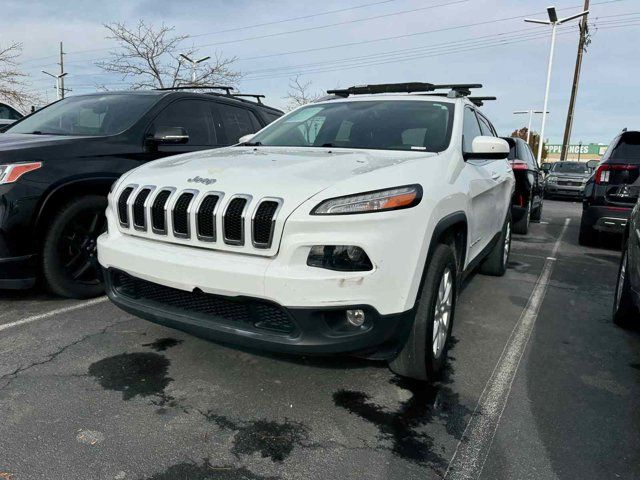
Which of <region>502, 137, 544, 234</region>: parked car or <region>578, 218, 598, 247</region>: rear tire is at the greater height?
<region>502, 137, 544, 234</region>: parked car

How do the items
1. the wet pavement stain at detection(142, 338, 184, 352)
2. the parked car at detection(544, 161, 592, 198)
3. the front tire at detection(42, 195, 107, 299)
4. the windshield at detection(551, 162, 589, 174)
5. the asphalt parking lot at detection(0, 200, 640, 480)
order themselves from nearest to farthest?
the asphalt parking lot at detection(0, 200, 640, 480), the wet pavement stain at detection(142, 338, 184, 352), the front tire at detection(42, 195, 107, 299), the parked car at detection(544, 161, 592, 198), the windshield at detection(551, 162, 589, 174)

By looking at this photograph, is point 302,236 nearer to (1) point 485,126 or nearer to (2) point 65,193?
(2) point 65,193

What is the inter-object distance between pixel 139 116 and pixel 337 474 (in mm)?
3768

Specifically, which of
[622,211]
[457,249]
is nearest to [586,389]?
[457,249]

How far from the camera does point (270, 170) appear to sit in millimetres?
2654

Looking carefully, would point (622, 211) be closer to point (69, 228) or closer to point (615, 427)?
point (615, 427)

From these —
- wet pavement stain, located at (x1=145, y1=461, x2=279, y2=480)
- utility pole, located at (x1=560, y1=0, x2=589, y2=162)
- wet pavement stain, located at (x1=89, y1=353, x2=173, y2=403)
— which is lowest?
wet pavement stain, located at (x1=145, y1=461, x2=279, y2=480)

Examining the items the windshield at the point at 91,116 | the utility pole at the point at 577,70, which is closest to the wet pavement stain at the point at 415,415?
the windshield at the point at 91,116

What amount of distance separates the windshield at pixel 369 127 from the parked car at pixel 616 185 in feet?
13.3

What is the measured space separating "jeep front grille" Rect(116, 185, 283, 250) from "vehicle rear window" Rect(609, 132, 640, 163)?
5918 mm

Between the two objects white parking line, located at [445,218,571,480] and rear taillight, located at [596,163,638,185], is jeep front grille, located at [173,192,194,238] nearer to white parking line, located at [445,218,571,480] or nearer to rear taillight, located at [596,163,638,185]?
white parking line, located at [445,218,571,480]

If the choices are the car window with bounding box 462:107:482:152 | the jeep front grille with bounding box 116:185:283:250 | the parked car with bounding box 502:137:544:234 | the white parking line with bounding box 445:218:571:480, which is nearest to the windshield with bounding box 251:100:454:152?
the car window with bounding box 462:107:482:152

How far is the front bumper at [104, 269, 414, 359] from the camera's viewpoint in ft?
7.50

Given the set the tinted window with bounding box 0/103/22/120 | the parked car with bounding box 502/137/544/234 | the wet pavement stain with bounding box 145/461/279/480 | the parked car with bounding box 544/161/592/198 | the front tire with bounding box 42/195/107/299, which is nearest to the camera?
the wet pavement stain with bounding box 145/461/279/480
